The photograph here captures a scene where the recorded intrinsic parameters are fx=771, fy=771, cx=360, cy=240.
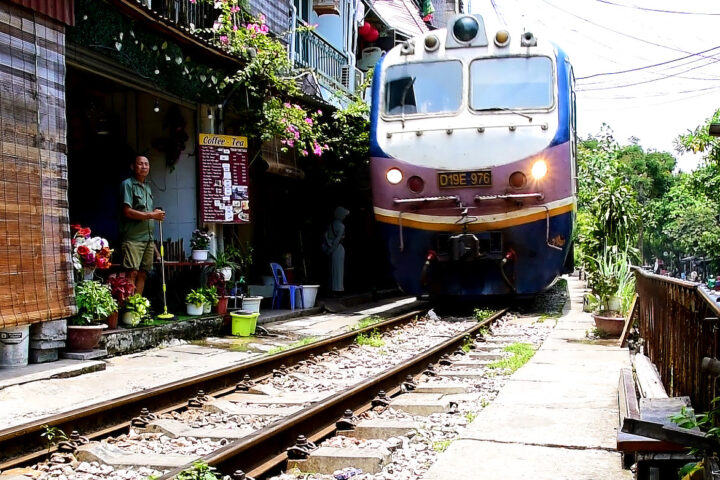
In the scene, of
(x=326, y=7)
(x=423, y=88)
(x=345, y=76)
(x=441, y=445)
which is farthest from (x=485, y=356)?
(x=345, y=76)

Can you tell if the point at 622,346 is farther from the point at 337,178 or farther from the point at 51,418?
the point at 337,178

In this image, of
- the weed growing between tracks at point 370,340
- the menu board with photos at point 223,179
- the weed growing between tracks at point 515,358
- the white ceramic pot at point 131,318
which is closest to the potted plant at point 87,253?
the white ceramic pot at point 131,318

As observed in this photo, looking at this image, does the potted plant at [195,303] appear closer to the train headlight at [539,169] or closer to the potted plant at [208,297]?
the potted plant at [208,297]

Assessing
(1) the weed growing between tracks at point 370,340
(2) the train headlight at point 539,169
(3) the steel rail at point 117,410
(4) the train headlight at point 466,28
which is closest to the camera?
(3) the steel rail at point 117,410

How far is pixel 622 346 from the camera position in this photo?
8242 mm

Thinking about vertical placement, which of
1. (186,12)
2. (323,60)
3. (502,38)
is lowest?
(502,38)

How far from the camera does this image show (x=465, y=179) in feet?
34.2

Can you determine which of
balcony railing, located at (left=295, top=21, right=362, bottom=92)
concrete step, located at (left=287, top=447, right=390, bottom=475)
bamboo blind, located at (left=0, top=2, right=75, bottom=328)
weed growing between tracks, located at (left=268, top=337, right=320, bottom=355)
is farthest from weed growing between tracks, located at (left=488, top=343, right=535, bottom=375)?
balcony railing, located at (left=295, top=21, right=362, bottom=92)

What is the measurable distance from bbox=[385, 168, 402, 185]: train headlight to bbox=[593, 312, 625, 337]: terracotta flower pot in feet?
10.6

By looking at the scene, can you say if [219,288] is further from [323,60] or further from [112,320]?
[323,60]

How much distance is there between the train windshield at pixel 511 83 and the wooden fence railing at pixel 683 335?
16.2 feet

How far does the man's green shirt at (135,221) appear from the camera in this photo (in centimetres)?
814

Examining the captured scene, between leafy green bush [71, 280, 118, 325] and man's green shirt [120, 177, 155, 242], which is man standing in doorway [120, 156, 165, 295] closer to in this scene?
A: man's green shirt [120, 177, 155, 242]

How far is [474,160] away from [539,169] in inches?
34.0
